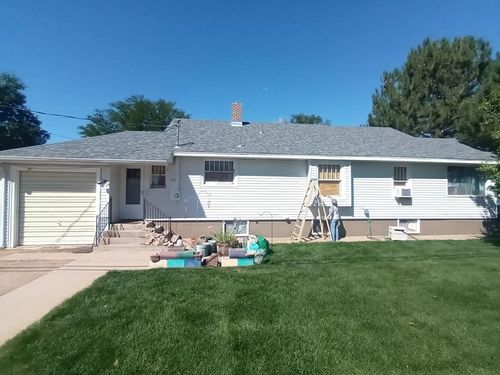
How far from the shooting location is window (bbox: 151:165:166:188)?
1179cm

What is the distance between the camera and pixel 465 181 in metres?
13.9

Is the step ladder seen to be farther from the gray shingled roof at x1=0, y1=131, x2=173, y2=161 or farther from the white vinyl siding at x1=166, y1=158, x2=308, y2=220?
the gray shingled roof at x1=0, y1=131, x2=173, y2=161

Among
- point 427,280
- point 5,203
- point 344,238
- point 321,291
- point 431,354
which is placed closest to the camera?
point 431,354

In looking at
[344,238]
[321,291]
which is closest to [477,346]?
[321,291]

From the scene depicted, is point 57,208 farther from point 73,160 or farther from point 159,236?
point 159,236

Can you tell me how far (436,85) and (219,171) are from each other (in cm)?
2047

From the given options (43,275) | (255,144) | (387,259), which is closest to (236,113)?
(255,144)

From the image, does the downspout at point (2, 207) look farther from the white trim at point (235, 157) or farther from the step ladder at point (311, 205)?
the step ladder at point (311, 205)

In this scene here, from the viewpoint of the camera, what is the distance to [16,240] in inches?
407

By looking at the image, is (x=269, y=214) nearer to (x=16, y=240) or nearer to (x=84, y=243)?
(x=84, y=243)

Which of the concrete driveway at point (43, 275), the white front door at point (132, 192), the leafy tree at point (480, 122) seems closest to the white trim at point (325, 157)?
the white front door at point (132, 192)

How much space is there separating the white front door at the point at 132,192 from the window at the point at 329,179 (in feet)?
22.8

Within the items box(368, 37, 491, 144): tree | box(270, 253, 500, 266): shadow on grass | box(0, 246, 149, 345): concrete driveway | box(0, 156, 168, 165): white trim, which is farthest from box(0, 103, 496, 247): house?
box(368, 37, 491, 144): tree

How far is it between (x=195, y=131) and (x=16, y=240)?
7.68 m
